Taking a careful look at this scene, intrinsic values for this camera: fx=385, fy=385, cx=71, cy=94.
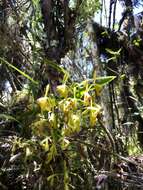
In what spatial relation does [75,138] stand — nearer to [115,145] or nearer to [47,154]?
[47,154]

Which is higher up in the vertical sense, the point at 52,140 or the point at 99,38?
the point at 99,38

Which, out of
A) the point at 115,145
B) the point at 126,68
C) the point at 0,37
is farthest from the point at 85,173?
the point at 126,68

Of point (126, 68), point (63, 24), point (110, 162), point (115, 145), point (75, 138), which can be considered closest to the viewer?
point (75, 138)

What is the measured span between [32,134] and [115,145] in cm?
48

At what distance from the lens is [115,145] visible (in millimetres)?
1964

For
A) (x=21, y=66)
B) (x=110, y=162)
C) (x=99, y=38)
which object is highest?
(x=99, y=38)

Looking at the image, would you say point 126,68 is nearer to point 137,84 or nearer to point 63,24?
point 137,84

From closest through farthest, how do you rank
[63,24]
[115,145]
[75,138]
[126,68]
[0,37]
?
1. [75,138]
2. [115,145]
3. [0,37]
4. [63,24]
5. [126,68]

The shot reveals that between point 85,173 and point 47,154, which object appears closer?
point 47,154

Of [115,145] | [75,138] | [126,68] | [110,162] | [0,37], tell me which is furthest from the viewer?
[126,68]

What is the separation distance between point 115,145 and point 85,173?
27 cm

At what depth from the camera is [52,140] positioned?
1553mm

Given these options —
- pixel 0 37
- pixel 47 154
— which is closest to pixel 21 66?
pixel 0 37

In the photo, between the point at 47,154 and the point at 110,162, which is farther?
the point at 110,162
